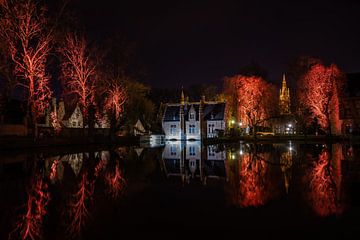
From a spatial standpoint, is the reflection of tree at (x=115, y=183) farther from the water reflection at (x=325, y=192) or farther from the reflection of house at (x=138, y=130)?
the reflection of house at (x=138, y=130)

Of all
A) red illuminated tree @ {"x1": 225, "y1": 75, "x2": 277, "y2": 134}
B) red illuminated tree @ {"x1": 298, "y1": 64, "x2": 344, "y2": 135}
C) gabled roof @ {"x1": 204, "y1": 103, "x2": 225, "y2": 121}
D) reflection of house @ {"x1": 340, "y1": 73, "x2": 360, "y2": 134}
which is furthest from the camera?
gabled roof @ {"x1": 204, "y1": 103, "x2": 225, "y2": 121}

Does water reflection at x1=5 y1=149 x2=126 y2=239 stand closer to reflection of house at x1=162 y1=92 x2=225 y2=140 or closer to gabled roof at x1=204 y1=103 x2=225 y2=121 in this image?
reflection of house at x1=162 y1=92 x2=225 y2=140

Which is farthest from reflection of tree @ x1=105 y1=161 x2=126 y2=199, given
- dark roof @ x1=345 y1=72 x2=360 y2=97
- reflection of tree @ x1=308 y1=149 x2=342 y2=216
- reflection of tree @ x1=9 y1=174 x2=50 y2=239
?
dark roof @ x1=345 y1=72 x2=360 y2=97

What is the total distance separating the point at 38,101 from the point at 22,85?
2.18 meters

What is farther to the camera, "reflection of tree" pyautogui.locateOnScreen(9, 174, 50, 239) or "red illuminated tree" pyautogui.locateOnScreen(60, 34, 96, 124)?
"red illuminated tree" pyautogui.locateOnScreen(60, 34, 96, 124)

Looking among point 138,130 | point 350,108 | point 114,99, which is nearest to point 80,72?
→ point 114,99

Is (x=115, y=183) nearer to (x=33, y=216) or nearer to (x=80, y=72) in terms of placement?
(x=33, y=216)

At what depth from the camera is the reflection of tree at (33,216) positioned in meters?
6.34

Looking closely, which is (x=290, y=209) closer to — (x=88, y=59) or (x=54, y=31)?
(x=54, y=31)

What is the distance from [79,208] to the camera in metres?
8.15

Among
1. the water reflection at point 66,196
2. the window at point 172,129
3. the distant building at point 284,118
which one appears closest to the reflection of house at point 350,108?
the distant building at point 284,118

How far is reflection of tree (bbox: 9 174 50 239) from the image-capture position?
20.8 feet

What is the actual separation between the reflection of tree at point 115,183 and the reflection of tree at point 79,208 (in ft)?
2.17

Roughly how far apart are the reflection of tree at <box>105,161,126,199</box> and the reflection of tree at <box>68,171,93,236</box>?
2.17 feet
